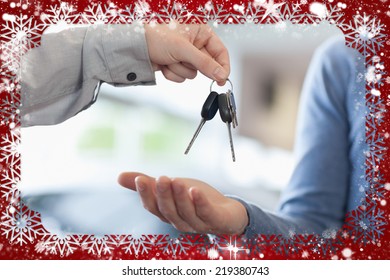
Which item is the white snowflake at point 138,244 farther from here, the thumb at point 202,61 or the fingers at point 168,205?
the thumb at point 202,61

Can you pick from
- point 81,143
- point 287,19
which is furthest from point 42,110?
point 287,19

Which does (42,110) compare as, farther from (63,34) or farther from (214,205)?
(214,205)

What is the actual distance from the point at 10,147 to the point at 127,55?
200mm

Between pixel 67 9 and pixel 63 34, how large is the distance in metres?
0.04

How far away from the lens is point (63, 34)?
668mm

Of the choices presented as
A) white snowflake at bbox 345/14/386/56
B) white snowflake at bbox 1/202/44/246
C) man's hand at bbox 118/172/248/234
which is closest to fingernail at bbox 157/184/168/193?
man's hand at bbox 118/172/248/234

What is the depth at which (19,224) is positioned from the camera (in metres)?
0.68

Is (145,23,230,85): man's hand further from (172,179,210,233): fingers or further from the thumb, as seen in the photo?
(172,179,210,233): fingers

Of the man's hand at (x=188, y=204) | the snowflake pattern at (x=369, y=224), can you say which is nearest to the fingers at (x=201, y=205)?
the man's hand at (x=188, y=204)

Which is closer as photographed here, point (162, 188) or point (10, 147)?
point (162, 188)

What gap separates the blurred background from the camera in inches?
26.9

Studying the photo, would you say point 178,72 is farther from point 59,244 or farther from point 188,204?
point 59,244

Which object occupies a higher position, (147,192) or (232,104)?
(232,104)

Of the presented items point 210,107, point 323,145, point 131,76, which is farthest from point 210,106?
point 323,145
